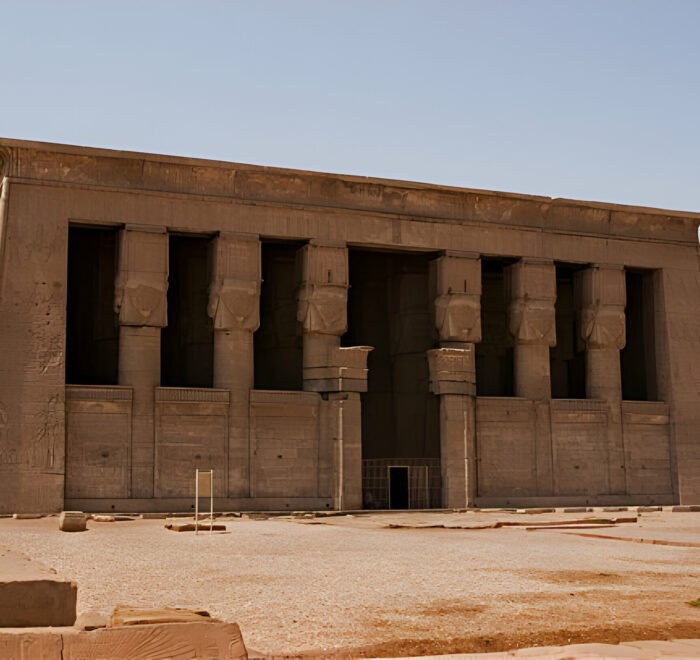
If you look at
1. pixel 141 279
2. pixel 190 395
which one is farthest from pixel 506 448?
pixel 141 279

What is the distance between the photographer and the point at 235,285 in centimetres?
2494

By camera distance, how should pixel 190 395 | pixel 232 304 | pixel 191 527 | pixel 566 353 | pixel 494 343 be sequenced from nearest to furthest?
1. pixel 191 527
2. pixel 190 395
3. pixel 232 304
4. pixel 494 343
5. pixel 566 353

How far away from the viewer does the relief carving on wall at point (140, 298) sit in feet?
78.5

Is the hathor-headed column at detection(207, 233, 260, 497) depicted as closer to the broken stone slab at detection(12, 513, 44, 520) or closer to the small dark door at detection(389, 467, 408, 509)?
the broken stone slab at detection(12, 513, 44, 520)

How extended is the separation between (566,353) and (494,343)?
8.17 feet

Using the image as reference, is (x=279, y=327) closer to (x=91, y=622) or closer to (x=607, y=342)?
(x=607, y=342)

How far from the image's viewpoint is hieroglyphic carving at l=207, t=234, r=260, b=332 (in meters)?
24.8

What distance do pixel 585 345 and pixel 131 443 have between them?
41.6 feet

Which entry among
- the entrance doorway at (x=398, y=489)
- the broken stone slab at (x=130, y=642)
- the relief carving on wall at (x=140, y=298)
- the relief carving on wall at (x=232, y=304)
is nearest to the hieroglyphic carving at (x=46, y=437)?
the relief carving on wall at (x=140, y=298)

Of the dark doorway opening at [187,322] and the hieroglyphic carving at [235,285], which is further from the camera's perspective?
the dark doorway opening at [187,322]

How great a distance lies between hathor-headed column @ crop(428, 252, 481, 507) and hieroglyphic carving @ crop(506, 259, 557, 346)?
118 cm

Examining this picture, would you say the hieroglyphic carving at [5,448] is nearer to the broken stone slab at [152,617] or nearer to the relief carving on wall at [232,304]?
the relief carving on wall at [232,304]

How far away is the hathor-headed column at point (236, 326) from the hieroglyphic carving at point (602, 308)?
939 cm

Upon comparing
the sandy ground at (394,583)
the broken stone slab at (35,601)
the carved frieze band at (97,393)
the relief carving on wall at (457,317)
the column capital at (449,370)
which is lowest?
the sandy ground at (394,583)
